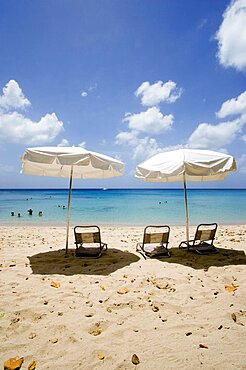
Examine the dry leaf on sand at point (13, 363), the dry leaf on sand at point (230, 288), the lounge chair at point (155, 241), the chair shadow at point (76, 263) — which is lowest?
the dry leaf on sand at point (13, 363)

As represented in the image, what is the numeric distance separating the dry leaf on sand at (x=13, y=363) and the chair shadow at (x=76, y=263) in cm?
218

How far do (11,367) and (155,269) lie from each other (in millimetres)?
3048

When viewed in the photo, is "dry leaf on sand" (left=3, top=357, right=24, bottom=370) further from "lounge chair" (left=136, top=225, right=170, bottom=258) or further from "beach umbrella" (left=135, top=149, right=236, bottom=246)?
"lounge chair" (left=136, top=225, right=170, bottom=258)

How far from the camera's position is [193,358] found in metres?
2.09

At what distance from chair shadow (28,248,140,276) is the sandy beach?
21 millimetres

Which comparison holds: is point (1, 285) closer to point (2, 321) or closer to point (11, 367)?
point (2, 321)

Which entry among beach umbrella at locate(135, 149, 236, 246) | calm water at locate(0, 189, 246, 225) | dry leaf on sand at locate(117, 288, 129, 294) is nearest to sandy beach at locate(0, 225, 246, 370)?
dry leaf on sand at locate(117, 288, 129, 294)

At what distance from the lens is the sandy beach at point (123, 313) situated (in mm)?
2129

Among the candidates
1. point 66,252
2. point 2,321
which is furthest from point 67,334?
point 66,252

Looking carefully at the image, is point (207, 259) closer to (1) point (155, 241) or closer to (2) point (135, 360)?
(1) point (155, 241)

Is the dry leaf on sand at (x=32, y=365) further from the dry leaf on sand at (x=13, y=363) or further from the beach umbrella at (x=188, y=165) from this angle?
the beach umbrella at (x=188, y=165)

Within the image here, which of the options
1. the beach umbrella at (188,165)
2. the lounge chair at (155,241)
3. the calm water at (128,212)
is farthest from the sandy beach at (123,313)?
the calm water at (128,212)

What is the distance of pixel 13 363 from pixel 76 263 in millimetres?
2933

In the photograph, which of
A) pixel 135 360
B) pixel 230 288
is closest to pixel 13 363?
pixel 135 360
